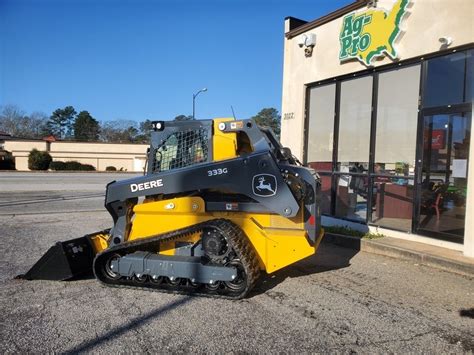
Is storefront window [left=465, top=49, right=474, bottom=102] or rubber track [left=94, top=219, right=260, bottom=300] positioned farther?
storefront window [left=465, top=49, right=474, bottom=102]

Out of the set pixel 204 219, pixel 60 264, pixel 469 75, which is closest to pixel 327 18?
pixel 469 75

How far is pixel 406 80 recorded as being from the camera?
8.12 metres

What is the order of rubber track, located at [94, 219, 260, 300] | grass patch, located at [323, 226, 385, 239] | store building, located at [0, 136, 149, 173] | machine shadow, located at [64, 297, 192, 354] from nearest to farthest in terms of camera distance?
machine shadow, located at [64, 297, 192, 354] < rubber track, located at [94, 219, 260, 300] < grass patch, located at [323, 226, 385, 239] < store building, located at [0, 136, 149, 173]

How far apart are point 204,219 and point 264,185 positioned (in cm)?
98

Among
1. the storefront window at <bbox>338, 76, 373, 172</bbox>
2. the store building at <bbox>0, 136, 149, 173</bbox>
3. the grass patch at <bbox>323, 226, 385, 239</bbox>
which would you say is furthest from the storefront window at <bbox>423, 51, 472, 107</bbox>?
the store building at <bbox>0, 136, 149, 173</bbox>

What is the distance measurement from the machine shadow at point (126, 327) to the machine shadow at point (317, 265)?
96 cm

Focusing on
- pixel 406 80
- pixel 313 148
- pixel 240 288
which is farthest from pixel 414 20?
pixel 240 288

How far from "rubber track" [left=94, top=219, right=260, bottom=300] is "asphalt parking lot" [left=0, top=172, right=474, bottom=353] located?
134mm

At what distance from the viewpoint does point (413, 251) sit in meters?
6.93

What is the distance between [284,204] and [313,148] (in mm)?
5684

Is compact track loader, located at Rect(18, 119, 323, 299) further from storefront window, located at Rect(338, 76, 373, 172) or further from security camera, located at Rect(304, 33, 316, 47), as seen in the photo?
security camera, located at Rect(304, 33, 316, 47)

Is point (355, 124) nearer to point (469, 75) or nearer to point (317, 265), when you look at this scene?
point (469, 75)

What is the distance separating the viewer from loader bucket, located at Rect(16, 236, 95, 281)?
18.2ft

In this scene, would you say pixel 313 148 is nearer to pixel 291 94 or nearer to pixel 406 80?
pixel 291 94
